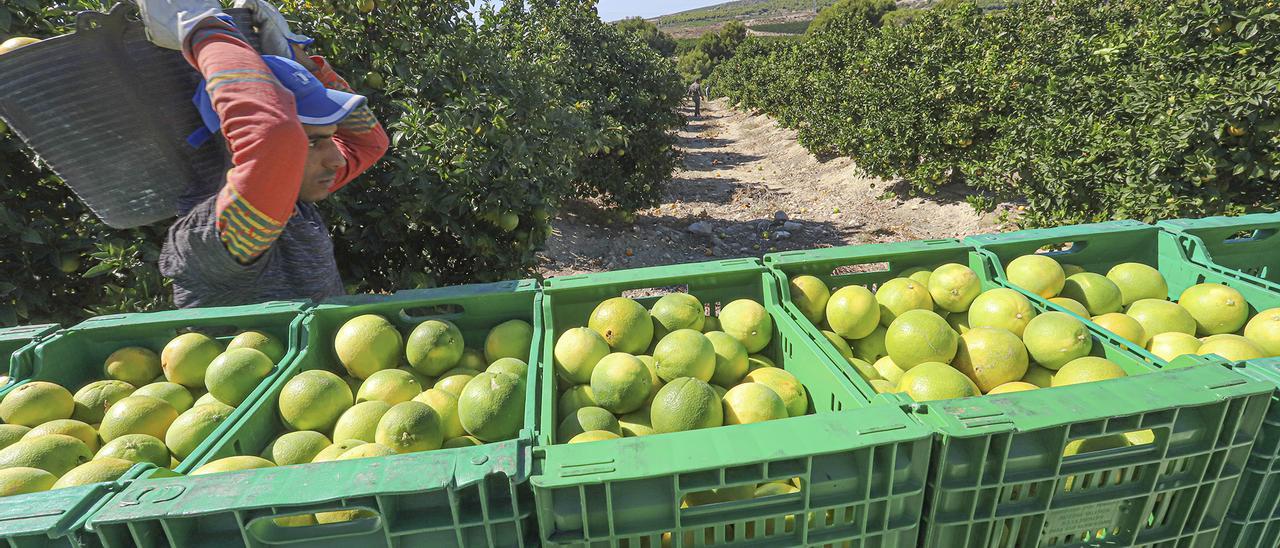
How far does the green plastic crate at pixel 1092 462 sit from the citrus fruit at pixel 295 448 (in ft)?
5.12

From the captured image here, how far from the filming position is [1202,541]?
1.61 metres

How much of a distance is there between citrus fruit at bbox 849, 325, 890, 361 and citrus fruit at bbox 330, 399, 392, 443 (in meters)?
1.66

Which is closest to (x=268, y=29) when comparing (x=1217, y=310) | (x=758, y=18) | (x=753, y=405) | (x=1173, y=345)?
(x=753, y=405)

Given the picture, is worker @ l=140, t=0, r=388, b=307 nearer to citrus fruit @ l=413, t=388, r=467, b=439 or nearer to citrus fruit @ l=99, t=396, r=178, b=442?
citrus fruit @ l=99, t=396, r=178, b=442

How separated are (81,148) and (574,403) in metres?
2.08

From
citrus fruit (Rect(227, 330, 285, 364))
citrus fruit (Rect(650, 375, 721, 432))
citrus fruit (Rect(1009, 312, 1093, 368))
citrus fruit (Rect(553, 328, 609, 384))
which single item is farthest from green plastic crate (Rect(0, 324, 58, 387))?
citrus fruit (Rect(1009, 312, 1093, 368))

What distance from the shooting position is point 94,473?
148 centimetres

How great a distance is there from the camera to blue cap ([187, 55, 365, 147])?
229cm

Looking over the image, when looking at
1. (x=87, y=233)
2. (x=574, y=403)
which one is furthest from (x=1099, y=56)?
(x=87, y=233)

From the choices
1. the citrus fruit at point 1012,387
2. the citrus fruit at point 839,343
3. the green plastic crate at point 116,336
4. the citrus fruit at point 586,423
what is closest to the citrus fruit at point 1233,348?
the citrus fruit at point 1012,387

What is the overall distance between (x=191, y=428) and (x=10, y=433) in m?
0.47

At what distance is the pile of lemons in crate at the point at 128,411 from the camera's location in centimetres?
160

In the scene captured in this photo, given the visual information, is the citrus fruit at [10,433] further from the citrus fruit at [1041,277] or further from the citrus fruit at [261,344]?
the citrus fruit at [1041,277]

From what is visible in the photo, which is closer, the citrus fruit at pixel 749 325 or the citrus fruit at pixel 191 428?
the citrus fruit at pixel 191 428
